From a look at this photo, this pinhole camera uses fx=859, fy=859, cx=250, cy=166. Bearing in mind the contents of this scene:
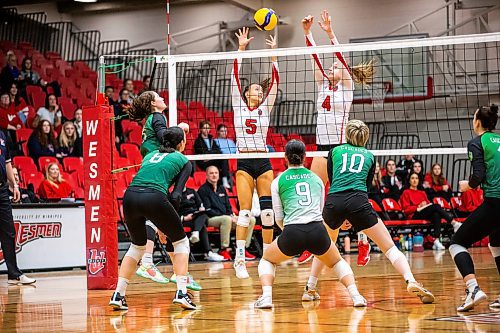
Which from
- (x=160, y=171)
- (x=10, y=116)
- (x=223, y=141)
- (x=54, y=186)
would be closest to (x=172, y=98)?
(x=160, y=171)

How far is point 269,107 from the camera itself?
1065 centimetres

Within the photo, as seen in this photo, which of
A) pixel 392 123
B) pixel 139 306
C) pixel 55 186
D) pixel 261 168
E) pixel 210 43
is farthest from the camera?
pixel 210 43

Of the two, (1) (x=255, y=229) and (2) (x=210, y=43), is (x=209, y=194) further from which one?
(2) (x=210, y=43)

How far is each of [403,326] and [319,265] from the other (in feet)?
6.56

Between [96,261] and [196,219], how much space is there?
18.1 feet

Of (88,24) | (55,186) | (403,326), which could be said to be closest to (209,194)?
(55,186)

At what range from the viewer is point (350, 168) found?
308 inches

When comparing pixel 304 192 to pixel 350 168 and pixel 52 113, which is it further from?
pixel 52 113

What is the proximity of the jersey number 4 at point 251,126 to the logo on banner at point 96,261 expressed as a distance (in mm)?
2282

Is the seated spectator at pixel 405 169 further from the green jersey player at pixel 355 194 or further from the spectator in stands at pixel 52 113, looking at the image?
the green jersey player at pixel 355 194

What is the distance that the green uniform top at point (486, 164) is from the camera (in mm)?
7141

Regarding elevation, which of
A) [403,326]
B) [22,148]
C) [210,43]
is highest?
[210,43]

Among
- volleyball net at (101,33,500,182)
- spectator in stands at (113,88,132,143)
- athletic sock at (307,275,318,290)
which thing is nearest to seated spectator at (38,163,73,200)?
spectator in stands at (113,88,132,143)

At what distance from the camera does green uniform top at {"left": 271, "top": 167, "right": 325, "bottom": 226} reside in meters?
7.33
